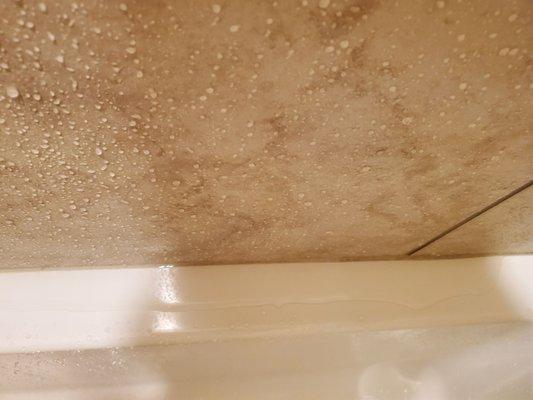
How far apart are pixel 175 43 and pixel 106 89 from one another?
98 millimetres

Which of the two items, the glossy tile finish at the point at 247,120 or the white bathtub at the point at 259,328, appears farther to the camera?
the white bathtub at the point at 259,328

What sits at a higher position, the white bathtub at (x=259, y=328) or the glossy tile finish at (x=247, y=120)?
the glossy tile finish at (x=247, y=120)

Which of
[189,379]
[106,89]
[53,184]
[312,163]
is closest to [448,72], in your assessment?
[312,163]

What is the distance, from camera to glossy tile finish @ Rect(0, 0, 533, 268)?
1.14ft

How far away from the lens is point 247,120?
0.46 metres

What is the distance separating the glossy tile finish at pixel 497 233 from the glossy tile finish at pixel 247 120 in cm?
7

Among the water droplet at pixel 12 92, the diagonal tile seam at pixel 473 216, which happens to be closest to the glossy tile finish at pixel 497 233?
the diagonal tile seam at pixel 473 216

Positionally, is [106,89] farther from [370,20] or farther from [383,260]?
[383,260]

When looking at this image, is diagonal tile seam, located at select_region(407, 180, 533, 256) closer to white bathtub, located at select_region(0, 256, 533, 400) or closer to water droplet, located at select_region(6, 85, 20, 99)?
white bathtub, located at select_region(0, 256, 533, 400)

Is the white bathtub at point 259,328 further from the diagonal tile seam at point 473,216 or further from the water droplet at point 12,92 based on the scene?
the water droplet at point 12,92

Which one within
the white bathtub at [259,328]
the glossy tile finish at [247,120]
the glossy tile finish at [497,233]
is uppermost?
the glossy tile finish at [247,120]

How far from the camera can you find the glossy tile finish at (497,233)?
738 mm

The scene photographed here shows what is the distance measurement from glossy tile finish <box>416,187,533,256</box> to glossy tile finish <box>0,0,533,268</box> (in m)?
0.07

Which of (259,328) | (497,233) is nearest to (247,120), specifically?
(259,328)
